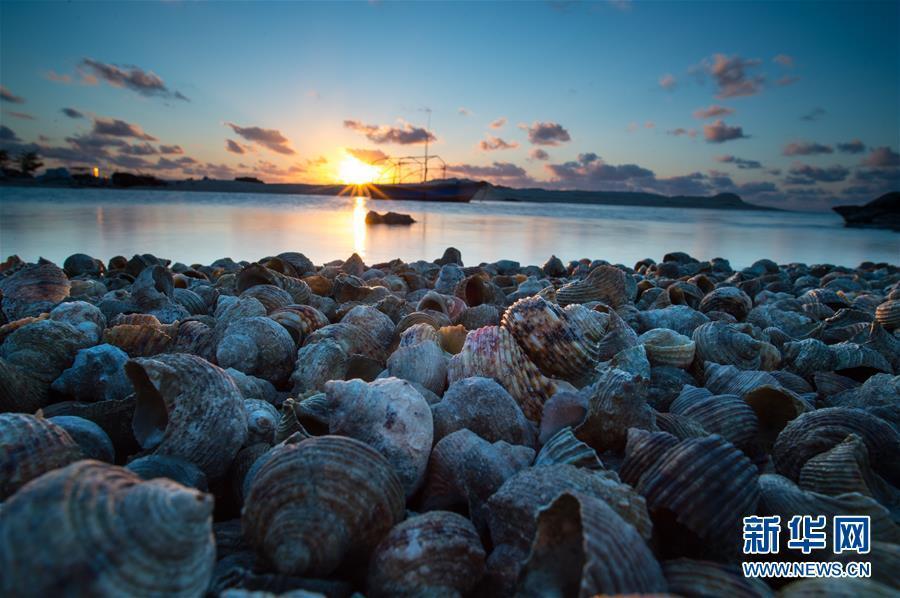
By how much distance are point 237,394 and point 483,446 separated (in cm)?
109

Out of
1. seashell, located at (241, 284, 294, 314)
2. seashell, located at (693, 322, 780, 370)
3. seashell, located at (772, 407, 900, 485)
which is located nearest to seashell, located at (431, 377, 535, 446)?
seashell, located at (772, 407, 900, 485)

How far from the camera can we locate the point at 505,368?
9.39ft

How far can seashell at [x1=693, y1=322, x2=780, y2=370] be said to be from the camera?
370 cm

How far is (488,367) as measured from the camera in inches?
113

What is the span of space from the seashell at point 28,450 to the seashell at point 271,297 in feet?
8.72

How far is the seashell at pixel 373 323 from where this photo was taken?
12.8 feet

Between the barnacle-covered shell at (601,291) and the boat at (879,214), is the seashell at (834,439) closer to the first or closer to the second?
the barnacle-covered shell at (601,291)

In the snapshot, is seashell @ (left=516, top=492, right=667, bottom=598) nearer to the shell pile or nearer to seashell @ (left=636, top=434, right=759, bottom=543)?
the shell pile

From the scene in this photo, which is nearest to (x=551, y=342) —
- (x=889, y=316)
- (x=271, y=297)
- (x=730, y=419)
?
(x=730, y=419)

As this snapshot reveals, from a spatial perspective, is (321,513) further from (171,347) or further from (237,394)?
(171,347)

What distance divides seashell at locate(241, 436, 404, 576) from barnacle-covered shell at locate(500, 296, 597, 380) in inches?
62.2

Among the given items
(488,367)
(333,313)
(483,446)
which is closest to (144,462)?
(483,446)

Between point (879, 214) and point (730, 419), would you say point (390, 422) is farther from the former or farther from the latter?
point (879, 214)

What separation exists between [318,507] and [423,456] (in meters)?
0.59
